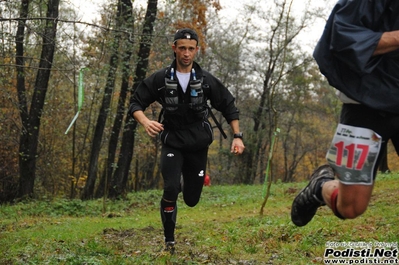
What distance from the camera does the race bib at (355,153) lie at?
145 inches

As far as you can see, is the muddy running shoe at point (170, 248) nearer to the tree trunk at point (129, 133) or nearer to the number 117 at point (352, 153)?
the number 117 at point (352, 153)

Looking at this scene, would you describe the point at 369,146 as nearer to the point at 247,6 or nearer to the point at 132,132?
the point at 132,132

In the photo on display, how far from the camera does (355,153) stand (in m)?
3.72

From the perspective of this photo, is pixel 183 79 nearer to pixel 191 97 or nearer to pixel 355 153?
pixel 191 97

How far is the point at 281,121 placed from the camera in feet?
160

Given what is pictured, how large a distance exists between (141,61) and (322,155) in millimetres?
Answer: 41165

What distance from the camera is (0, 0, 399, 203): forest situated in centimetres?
1730

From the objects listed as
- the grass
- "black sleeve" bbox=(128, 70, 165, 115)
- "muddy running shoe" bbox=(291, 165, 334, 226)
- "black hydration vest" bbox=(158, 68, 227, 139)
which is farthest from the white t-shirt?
"muddy running shoe" bbox=(291, 165, 334, 226)

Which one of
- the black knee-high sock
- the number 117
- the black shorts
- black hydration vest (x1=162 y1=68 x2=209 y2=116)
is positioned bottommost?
the black knee-high sock

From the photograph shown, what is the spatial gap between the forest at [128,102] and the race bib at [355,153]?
512cm

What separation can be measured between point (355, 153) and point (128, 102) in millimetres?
19802

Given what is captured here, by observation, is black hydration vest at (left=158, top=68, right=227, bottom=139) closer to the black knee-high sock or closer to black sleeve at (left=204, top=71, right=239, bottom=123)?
black sleeve at (left=204, top=71, right=239, bottom=123)

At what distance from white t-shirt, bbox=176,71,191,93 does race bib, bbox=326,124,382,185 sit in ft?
9.48

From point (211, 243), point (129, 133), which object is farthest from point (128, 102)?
point (211, 243)
